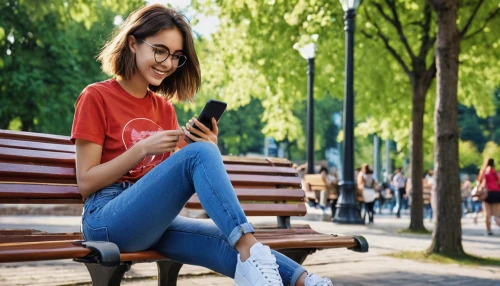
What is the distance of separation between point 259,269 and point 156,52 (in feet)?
4.04

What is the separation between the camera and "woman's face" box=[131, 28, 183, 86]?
143 inches

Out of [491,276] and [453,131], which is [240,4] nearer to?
[453,131]

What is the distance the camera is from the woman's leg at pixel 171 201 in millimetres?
3182

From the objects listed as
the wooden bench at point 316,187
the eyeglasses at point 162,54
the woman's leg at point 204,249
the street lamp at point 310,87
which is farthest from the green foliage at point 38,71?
the woman's leg at point 204,249

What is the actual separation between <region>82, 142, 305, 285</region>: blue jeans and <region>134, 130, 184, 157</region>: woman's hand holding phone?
0.43 ft

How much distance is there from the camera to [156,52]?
365 centimetres

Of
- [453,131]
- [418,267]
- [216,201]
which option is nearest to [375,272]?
[418,267]

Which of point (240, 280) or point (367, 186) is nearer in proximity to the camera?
point (240, 280)

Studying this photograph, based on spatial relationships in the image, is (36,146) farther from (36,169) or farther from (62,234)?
(62,234)

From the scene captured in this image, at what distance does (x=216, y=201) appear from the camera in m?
3.17

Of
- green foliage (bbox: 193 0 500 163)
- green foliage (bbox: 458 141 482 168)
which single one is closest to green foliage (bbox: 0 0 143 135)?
green foliage (bbox: 193 0 500 163)

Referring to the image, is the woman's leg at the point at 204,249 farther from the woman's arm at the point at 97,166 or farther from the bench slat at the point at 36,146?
the bench slat at the point at 36,146

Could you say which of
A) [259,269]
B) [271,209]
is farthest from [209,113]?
[271,209]

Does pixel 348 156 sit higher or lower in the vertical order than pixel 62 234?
higher
